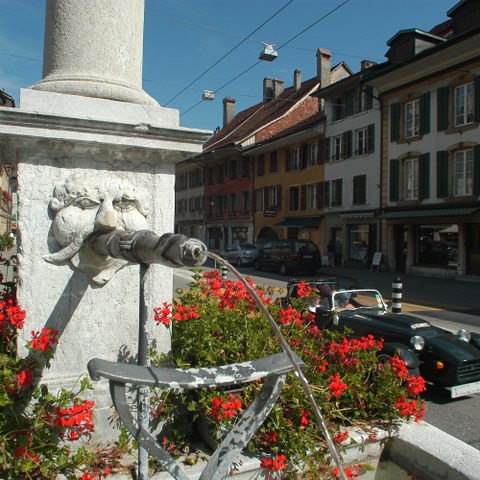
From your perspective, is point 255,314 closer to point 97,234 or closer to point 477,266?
point 97,234

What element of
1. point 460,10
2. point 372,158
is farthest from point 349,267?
point 460,10

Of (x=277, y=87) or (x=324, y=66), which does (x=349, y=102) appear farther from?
(x=277, y=87)

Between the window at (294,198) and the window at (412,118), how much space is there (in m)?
9.10

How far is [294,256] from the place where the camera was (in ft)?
69.2

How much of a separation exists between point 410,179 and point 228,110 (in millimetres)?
28337

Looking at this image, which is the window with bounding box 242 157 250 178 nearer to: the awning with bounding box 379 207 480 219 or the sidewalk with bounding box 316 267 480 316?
the sidewalk with bounding box 316 267 480 316

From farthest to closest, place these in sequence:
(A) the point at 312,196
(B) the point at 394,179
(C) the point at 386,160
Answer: (A) the point at 312,196
(C) the point at 386,160
(B) the point at 394,179

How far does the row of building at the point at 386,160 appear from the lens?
1897 centimetres

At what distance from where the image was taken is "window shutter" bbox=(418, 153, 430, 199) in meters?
20.6

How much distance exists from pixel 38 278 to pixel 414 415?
7.02 feet

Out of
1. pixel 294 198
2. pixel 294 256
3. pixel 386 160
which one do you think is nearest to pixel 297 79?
pixel 294 198

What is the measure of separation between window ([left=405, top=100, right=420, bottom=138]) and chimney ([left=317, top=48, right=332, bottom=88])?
348 inches

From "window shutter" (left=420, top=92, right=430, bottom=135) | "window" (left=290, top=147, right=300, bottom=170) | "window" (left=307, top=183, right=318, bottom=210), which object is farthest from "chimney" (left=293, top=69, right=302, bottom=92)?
"window shutter" (left=420, top=92, right=430, bottom=135)

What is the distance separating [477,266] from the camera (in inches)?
733
